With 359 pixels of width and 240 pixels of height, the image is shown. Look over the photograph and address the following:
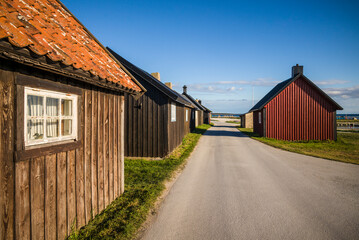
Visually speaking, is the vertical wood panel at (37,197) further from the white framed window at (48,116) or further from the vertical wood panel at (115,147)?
the vertical wood panel at (115,147)

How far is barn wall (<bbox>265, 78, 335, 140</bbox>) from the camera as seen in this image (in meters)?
18.1

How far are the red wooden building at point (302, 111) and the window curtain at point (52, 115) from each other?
18387 mm

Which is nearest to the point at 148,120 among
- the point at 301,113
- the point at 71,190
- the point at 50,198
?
the point at 71,190

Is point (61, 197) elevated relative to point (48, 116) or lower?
lower

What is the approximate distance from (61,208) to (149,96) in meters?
7.32

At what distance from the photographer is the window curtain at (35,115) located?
2.84 meters

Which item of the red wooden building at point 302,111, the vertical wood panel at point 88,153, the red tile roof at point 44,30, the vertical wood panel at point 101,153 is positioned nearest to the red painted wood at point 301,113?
the red wooden building at point 302,111

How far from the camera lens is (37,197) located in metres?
2.88

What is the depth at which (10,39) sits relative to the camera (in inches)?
88.7

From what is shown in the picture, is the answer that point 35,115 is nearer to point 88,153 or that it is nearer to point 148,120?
point 88,153

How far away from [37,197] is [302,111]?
2034cm

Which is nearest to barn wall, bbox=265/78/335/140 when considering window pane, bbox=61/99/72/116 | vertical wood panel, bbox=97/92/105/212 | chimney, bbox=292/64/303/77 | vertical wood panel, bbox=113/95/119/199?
chimney, bbox=292/64/303/77

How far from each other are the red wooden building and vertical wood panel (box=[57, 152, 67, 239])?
18.4 m

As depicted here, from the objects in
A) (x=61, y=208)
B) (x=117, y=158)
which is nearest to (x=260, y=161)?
(x=117, y=158)
